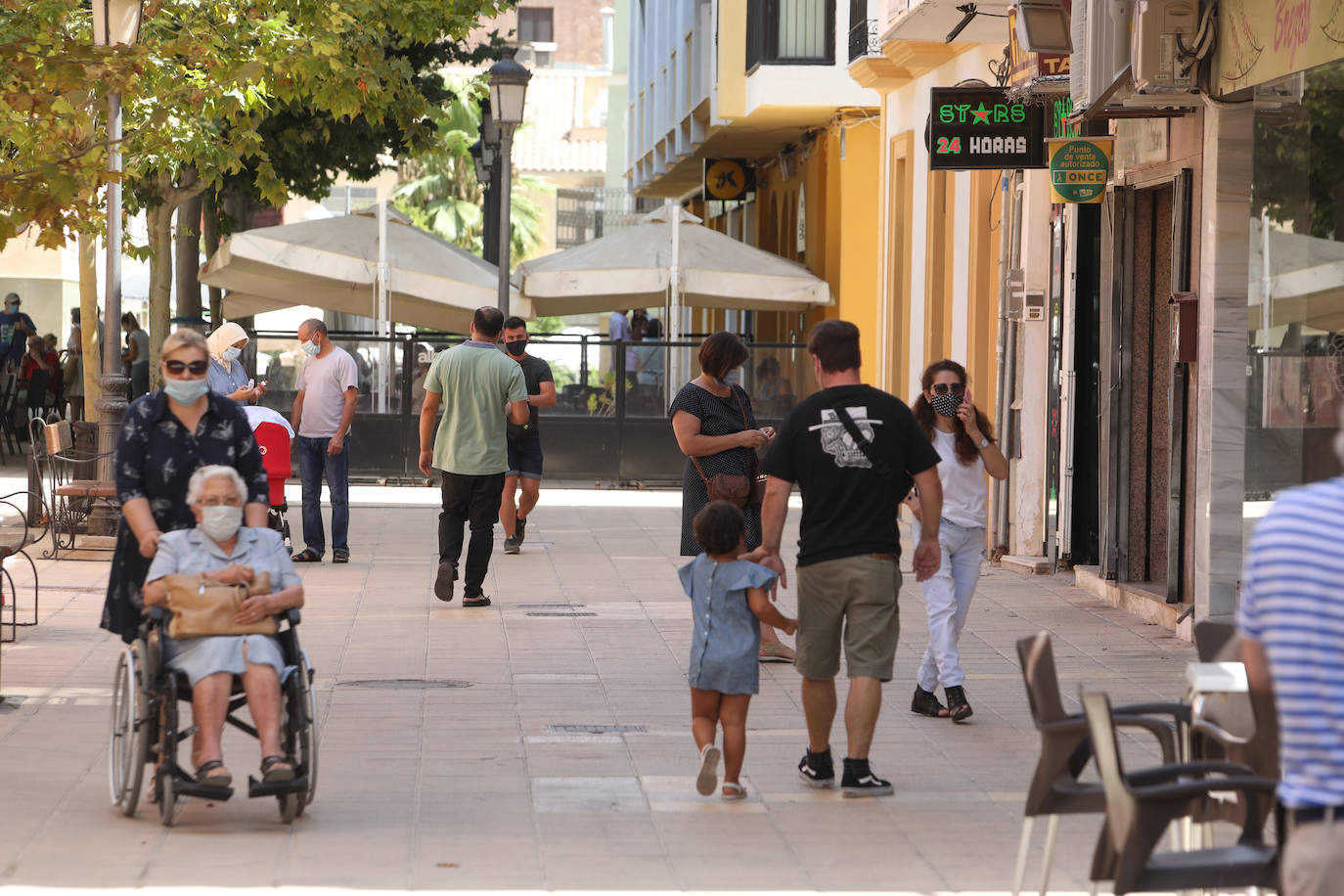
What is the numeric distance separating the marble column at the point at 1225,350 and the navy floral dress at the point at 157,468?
598 cm

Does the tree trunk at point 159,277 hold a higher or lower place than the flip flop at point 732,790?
higher

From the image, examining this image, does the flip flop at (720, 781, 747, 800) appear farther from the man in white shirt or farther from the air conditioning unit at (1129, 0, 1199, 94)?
the man in white shirt

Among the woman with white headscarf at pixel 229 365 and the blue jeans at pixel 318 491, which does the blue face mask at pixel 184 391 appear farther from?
the blue jeans at pixel 318 491

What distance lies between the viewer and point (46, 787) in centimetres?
743

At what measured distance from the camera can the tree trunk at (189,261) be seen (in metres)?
24.6

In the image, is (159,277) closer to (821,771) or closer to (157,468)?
(157,468)

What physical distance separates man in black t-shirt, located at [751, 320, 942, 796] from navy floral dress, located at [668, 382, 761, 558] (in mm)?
2508

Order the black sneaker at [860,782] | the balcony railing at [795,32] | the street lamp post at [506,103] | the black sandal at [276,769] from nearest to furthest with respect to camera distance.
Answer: the black sandal at [276,769] < the black sneaker at [860,782] < the street lamp post at [506,103] < the balcony railing at [795,32]

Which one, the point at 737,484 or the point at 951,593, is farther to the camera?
the point at 737,484

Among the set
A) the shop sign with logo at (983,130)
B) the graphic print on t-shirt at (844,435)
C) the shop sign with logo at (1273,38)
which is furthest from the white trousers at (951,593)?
the shop sign with logo at (983,130)

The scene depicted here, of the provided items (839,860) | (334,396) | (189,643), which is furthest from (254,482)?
(334,396)

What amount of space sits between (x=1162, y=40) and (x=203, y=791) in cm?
691

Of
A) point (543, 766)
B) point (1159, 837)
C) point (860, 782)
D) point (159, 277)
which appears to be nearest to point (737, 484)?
point (543, 766)

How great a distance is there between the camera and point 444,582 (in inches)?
500
